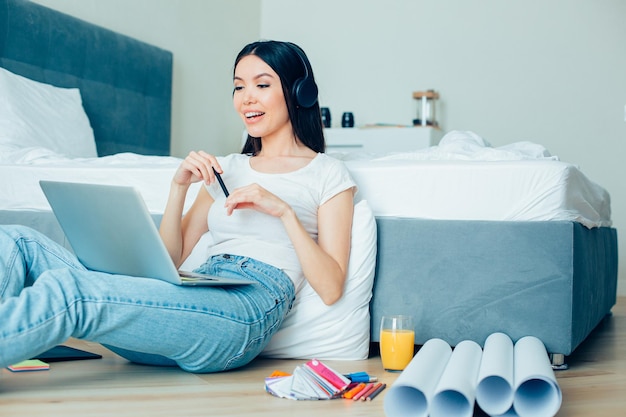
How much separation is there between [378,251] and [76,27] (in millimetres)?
2193

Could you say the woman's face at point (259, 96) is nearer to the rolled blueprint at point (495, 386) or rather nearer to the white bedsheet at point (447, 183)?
the white bedsheet at point (447, 183)

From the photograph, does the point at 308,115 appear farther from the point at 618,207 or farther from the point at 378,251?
the point at 618,207

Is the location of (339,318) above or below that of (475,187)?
below

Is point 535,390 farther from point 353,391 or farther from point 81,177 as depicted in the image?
point 81,177

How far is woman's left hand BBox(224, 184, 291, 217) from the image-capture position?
1.79 meters

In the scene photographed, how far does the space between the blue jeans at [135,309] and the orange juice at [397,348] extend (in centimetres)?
Result: 27

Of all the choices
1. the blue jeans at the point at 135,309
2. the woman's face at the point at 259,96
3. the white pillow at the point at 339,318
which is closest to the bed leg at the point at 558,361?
the white pillow at the point at 339,318

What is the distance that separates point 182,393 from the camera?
164cm

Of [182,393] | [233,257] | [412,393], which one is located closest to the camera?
[412,393]

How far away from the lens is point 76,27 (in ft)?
12.1

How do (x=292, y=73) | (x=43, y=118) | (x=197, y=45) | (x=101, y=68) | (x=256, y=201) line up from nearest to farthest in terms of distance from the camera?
(x=256, y=201)
(x=292, y=73)
(x=43, y=118)
(x=101, y=68)
(x=197, y=45)

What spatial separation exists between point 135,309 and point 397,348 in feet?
2.33

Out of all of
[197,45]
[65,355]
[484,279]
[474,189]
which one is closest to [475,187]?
[474,189]

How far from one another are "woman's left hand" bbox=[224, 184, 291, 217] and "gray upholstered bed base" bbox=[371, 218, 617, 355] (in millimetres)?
466
